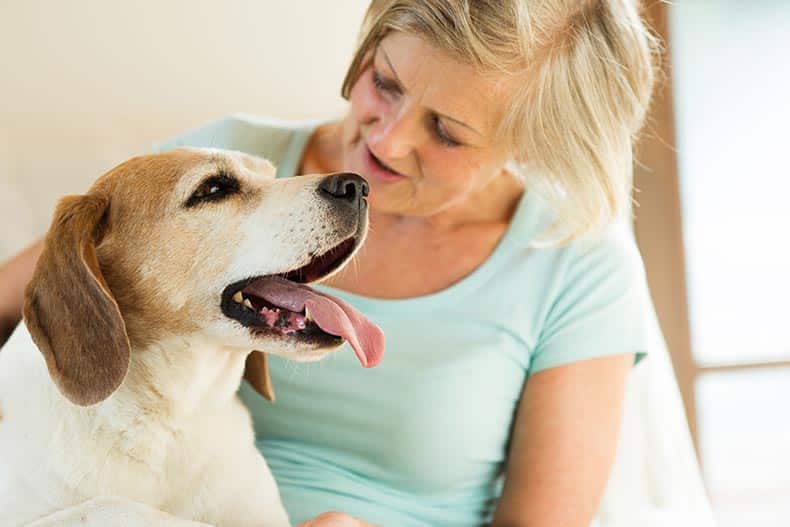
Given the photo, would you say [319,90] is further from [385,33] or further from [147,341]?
[147,341]

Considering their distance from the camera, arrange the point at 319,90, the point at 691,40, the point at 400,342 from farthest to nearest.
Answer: the point at 691,40, the point at 319,90, the point at 400,342

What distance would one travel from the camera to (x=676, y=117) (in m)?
2.42

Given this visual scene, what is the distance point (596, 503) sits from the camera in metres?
1.46

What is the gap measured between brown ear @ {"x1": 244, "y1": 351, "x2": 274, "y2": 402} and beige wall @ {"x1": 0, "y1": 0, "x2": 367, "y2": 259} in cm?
63

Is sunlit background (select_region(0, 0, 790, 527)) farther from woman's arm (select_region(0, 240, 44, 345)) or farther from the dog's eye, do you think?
the dog's eye

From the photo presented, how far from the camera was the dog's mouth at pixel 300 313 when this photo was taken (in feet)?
3.58

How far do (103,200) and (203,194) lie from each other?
124 millimetres

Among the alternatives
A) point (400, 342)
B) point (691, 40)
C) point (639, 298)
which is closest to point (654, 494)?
point (639, 298)

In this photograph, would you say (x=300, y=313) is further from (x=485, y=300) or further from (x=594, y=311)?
(x=594, y=311)

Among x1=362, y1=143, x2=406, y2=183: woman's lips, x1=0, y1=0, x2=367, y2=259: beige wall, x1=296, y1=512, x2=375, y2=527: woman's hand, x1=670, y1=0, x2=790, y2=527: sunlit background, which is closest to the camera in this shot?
x1=296, y1=512, x2=375, y2=527: woman's hand

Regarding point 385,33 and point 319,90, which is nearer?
point 385,33

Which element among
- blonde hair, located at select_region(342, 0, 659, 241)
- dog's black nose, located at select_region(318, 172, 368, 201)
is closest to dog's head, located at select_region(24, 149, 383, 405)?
dog's black nose, located at select_region(318, 172, 368, 201)

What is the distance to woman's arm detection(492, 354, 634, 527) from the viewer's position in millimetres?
1408

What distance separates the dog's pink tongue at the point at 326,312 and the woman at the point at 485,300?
0.30 meters
